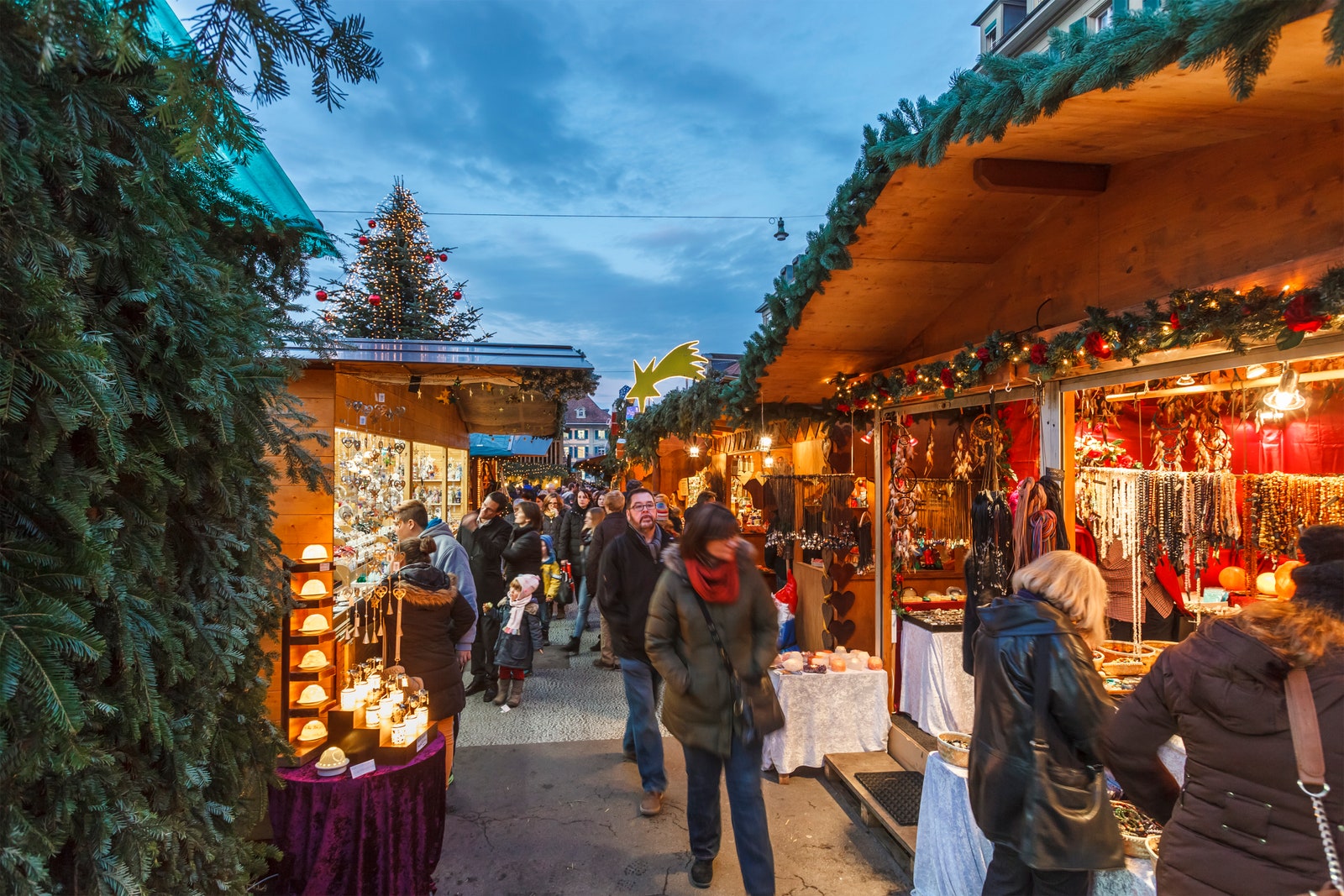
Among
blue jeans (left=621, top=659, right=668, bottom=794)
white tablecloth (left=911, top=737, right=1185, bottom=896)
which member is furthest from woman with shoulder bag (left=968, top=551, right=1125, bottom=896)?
blue jeans (left=621, top=659, right=668, bottom=794)

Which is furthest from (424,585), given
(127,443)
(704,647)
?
(127,443)

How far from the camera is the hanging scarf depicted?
5855mm

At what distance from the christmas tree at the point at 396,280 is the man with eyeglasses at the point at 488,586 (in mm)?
3656

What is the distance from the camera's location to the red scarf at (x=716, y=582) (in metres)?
3.24

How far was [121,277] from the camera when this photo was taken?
1.79 meters

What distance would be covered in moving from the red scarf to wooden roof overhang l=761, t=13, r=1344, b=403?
7.05ft

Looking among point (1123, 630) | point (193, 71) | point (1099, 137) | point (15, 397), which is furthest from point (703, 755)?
point (1123, 630)

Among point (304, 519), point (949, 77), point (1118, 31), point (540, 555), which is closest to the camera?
point (1118, 31)

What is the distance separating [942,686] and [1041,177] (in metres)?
3.36

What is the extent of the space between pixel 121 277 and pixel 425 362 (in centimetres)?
290

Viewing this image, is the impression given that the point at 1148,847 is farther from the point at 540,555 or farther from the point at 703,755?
the point at 540,555

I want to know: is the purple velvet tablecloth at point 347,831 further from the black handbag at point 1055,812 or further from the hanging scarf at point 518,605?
the black handbag at point 1055,812

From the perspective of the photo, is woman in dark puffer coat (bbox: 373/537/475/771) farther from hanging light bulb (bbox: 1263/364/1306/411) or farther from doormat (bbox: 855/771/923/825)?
hanging light bulb (bbox: 1263/364/1306/411)

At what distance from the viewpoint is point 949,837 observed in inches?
126
